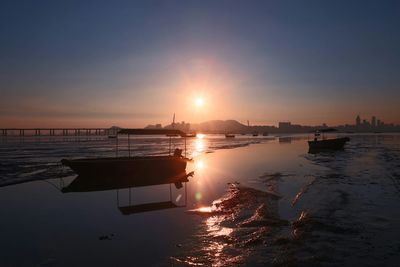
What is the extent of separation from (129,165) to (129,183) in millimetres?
2737

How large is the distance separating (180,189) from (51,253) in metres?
11.8

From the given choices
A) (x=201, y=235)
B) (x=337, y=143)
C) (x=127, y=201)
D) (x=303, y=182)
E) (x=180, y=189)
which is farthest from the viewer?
(x=337, y=143)

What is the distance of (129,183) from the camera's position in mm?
22906

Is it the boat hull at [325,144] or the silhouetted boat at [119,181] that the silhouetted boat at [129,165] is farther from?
the boat hull at [325,144]

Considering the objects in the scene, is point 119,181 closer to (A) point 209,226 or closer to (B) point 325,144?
(A) point 209,226

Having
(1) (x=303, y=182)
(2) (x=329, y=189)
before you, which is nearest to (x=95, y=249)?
(2) (x=329, y=189)

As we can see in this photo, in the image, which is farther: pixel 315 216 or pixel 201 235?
pixel 315 216

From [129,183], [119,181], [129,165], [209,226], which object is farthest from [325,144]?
[209,226]

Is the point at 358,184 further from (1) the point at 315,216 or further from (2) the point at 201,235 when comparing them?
(2) the point at 201,235

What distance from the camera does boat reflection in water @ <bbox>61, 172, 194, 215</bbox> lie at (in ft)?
52.7

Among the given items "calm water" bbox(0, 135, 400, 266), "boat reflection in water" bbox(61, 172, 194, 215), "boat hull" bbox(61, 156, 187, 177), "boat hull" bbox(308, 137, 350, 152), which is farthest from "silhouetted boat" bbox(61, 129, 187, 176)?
"boat hull" bbox(308, 137, 350, 152)

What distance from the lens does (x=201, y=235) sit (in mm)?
10758

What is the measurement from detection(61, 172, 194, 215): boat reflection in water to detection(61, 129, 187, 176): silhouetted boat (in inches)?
16.9

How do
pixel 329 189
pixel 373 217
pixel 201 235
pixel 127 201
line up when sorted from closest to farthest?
pixel 201 235, pixel 373 217, pixel 127 201, pixel 329 189
